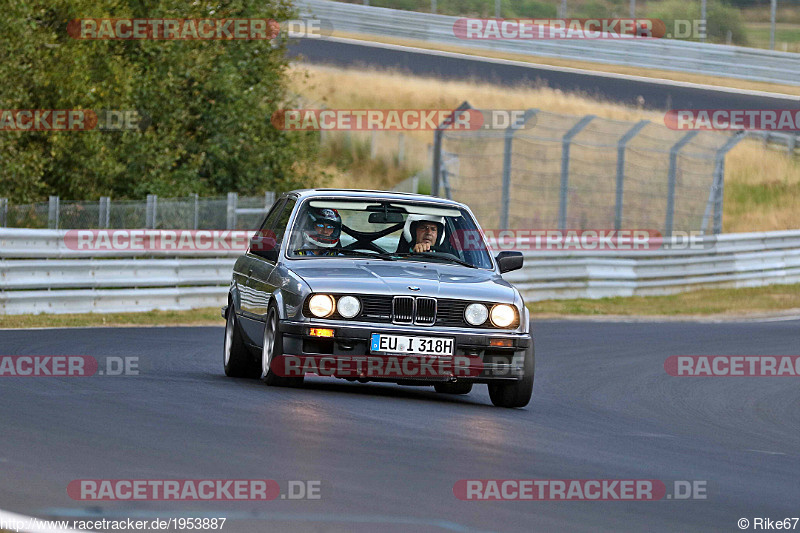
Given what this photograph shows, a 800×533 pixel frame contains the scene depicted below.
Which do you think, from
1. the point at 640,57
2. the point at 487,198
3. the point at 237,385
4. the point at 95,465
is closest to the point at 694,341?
the point at 237,385

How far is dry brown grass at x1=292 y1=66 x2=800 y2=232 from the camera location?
1610 inches

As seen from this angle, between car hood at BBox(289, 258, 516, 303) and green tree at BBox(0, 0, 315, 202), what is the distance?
1600 centimetres

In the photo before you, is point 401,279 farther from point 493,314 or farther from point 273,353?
point 273,353

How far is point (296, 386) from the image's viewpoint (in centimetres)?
1021

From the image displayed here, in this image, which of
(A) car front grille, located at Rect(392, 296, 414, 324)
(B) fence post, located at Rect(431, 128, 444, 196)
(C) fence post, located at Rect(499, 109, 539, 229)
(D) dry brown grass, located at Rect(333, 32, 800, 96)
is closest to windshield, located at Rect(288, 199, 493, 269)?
(A) car front grille, located at Rect(392, 296, 414, 324)

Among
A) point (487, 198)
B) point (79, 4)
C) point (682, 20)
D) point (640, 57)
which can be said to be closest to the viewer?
point (79, 4)

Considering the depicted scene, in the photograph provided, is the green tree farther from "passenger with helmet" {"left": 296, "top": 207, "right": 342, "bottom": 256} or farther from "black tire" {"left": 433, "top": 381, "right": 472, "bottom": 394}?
"black tire" {"left": 433, "top": 381, "right": 472, "bottom": 394}

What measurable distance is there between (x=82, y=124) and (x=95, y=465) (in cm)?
2045

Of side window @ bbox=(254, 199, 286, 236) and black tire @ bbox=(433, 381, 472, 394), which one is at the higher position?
side window @ bbox=(254, 199, 286, 236)

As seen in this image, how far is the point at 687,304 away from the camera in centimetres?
2552

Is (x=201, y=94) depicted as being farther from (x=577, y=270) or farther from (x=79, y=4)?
(x=577, y=270)

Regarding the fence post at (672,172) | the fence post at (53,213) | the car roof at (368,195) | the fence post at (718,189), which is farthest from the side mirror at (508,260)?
the fence post at (718,189)

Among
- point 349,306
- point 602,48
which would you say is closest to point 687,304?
point 349,306

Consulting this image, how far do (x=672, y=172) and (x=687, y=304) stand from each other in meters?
2.67
